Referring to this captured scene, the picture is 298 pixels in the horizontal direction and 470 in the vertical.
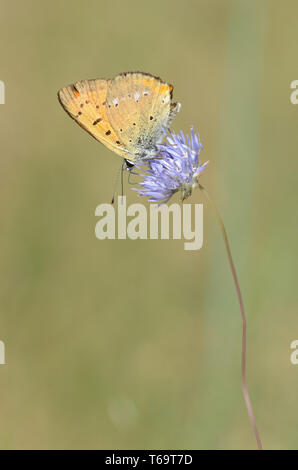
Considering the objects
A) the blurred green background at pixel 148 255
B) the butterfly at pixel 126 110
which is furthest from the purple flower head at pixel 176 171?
the blurred green background at pixel 148 255

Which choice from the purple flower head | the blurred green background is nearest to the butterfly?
the purple flower head

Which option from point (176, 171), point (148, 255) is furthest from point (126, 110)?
point (148, 255)

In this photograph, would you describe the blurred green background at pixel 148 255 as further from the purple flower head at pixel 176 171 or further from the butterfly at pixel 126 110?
the butterfly at pixel 126 110

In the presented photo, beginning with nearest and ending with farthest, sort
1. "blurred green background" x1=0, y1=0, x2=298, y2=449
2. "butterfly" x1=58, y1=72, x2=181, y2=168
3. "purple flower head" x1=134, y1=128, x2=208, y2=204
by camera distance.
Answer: "purple flower head" x1=134, y1=128, x2=208, y2=204 → "butterfly" x1=58, y1=72, x2=181, y2=168 → "blurred green background" x1=0, y1=0, x2=298, y2=449

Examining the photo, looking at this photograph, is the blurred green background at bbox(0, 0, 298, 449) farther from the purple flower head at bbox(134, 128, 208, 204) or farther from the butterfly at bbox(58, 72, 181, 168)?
the butterfly at bbox(58, 72, 181, 168)

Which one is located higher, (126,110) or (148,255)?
(126,110)

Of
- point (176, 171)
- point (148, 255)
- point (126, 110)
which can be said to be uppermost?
point (126, 110)

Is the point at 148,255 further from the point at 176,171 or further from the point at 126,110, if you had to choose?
the point at 176,171
